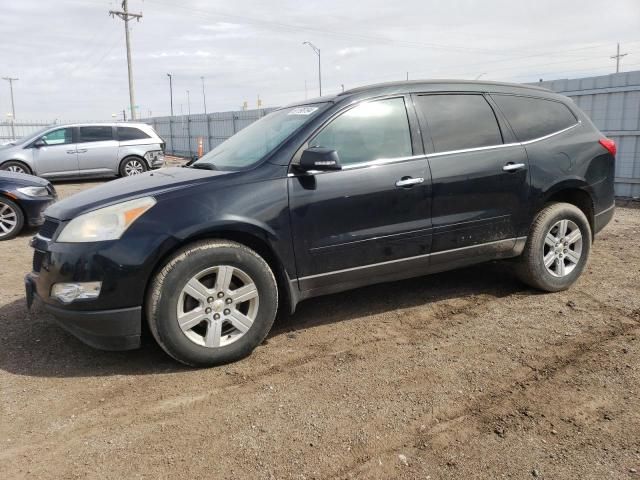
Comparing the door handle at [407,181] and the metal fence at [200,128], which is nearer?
the door handle at [407,181]

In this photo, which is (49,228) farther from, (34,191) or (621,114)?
(621,114)

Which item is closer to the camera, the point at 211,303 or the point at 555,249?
the point at 211,303

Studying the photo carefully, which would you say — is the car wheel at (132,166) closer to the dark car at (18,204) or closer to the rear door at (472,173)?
the dark car at (18,204)

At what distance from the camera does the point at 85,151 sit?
1390cm

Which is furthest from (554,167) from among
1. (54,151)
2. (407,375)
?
(54,151)

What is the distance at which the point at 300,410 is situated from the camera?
2.88 m

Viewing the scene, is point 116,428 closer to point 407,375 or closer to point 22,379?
point 22,379

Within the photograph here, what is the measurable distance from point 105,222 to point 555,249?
3683 millimetres

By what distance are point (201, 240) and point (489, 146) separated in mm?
2461

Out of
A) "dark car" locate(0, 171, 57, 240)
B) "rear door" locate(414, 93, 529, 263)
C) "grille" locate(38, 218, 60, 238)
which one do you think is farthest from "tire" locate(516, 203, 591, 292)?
"dark car" locate(0, 171, 57, 240)

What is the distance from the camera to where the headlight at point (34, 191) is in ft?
25.1

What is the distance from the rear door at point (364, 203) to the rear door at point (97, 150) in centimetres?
1201

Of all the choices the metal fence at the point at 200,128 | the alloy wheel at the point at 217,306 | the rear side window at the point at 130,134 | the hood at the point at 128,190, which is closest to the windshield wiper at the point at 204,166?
the hood at the point at 128,190

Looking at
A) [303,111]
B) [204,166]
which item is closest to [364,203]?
[303,111]
